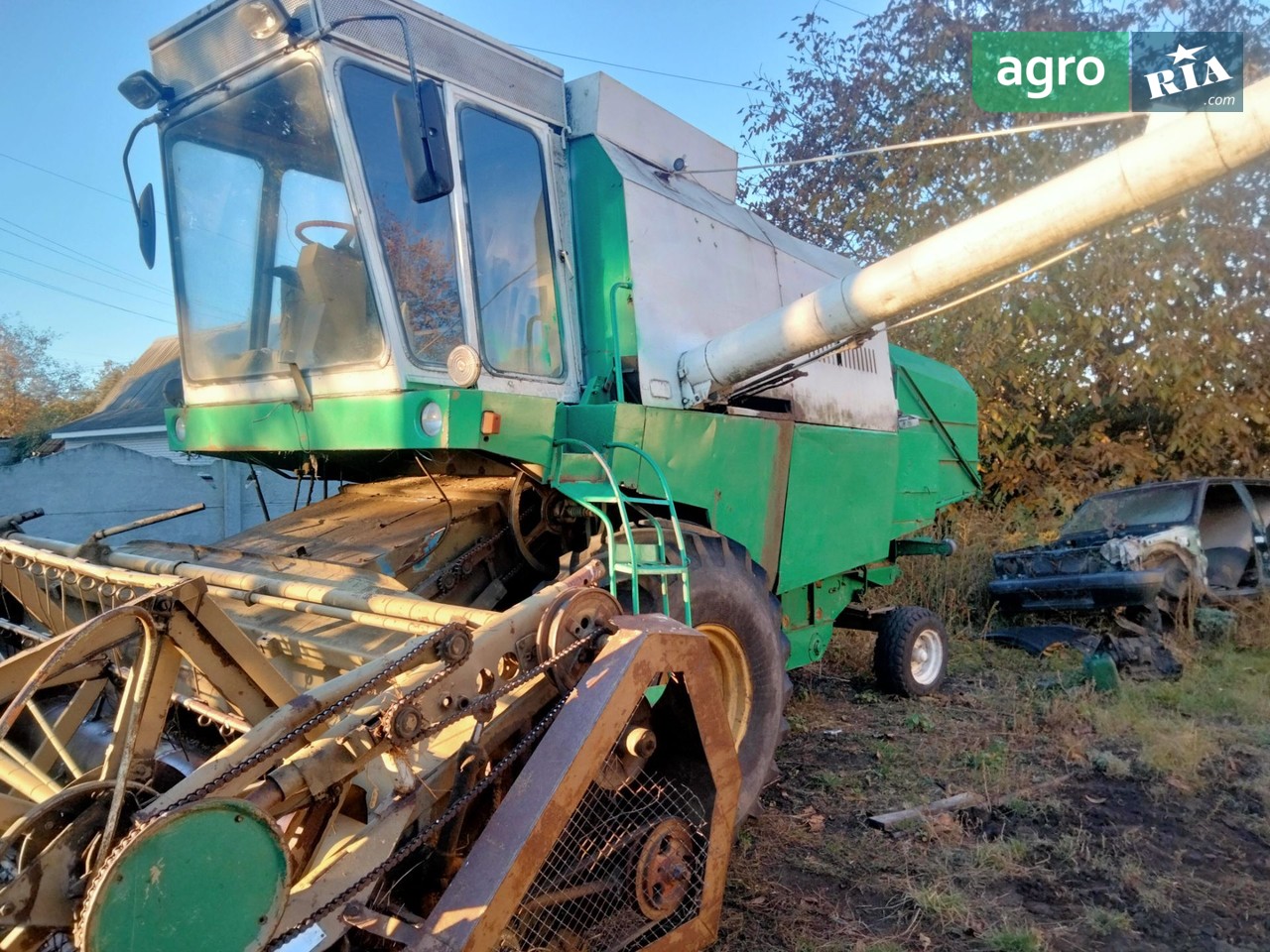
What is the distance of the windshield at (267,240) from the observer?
355 cm

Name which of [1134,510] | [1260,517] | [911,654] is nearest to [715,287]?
[911,654]

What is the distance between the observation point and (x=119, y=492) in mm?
10062

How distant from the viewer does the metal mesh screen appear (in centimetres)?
253

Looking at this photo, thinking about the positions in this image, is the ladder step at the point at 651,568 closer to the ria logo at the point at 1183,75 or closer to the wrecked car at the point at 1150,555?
the ria logo at the point at 1183,75

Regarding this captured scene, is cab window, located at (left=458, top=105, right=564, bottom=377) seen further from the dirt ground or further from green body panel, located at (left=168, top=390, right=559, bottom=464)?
the dirt ground

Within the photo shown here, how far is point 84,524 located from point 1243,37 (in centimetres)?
1427

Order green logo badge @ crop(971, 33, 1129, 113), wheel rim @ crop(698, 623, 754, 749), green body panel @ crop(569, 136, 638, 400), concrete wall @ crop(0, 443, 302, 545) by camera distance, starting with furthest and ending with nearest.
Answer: green logo badge @ crop(971, 33, 1129, 113)
concrete wall @ crop(0, 443, 302, 545)
green body panel @ crop(569, 136, 638, 400)
wheel rim @ crop(698, 623, 754, 749)

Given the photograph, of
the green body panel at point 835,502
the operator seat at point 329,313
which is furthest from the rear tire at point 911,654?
the operator seat at point 329,313

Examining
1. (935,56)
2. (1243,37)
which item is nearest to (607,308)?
(935,56)

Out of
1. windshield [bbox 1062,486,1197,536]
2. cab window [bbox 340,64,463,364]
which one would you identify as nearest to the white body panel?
cab window [bbox 340,64,463,364]

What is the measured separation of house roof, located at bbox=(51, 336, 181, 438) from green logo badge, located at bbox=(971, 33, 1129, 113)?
1315 centimetres

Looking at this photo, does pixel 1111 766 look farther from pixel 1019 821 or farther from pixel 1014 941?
pixel 1014 941

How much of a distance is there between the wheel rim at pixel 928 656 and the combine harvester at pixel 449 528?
3.84 ft

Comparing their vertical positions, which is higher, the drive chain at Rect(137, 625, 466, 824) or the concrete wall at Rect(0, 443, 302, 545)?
the concrete wall at Rect(0, 443, 302, 545)
